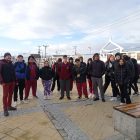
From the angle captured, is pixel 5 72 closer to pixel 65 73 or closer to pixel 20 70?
pixel 20 70

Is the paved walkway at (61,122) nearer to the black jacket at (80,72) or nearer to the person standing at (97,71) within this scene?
the person standing at (97,71)

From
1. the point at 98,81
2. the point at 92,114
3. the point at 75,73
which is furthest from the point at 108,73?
the point at 92,114

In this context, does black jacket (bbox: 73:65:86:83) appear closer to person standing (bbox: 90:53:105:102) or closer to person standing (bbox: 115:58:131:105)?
person standing (bbox: 90:53:105:102)

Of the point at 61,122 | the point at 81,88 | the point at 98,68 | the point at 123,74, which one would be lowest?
the point at 61,122

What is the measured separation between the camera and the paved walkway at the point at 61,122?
5.77 meters

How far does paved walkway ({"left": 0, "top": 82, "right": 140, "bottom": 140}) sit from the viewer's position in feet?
18.9

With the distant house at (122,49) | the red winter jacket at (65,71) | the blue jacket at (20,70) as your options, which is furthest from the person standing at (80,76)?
the distant house at (122,49)

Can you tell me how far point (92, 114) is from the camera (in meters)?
7.56

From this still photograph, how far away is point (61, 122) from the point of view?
679cm

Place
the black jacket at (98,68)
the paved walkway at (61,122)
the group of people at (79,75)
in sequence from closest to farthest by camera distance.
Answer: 1. the paved walkway at (61,122)
2. the group of people at (79,75)
3. the black jacket at (98,68)

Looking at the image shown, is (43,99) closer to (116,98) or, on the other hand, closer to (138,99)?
(116,98)

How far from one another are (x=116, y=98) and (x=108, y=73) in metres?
0.91

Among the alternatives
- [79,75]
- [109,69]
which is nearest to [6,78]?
[79,75]

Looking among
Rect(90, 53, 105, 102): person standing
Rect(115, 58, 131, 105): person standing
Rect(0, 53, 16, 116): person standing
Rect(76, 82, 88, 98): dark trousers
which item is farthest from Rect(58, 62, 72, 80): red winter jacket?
Rect(0, 53, 16, 116): person standing
